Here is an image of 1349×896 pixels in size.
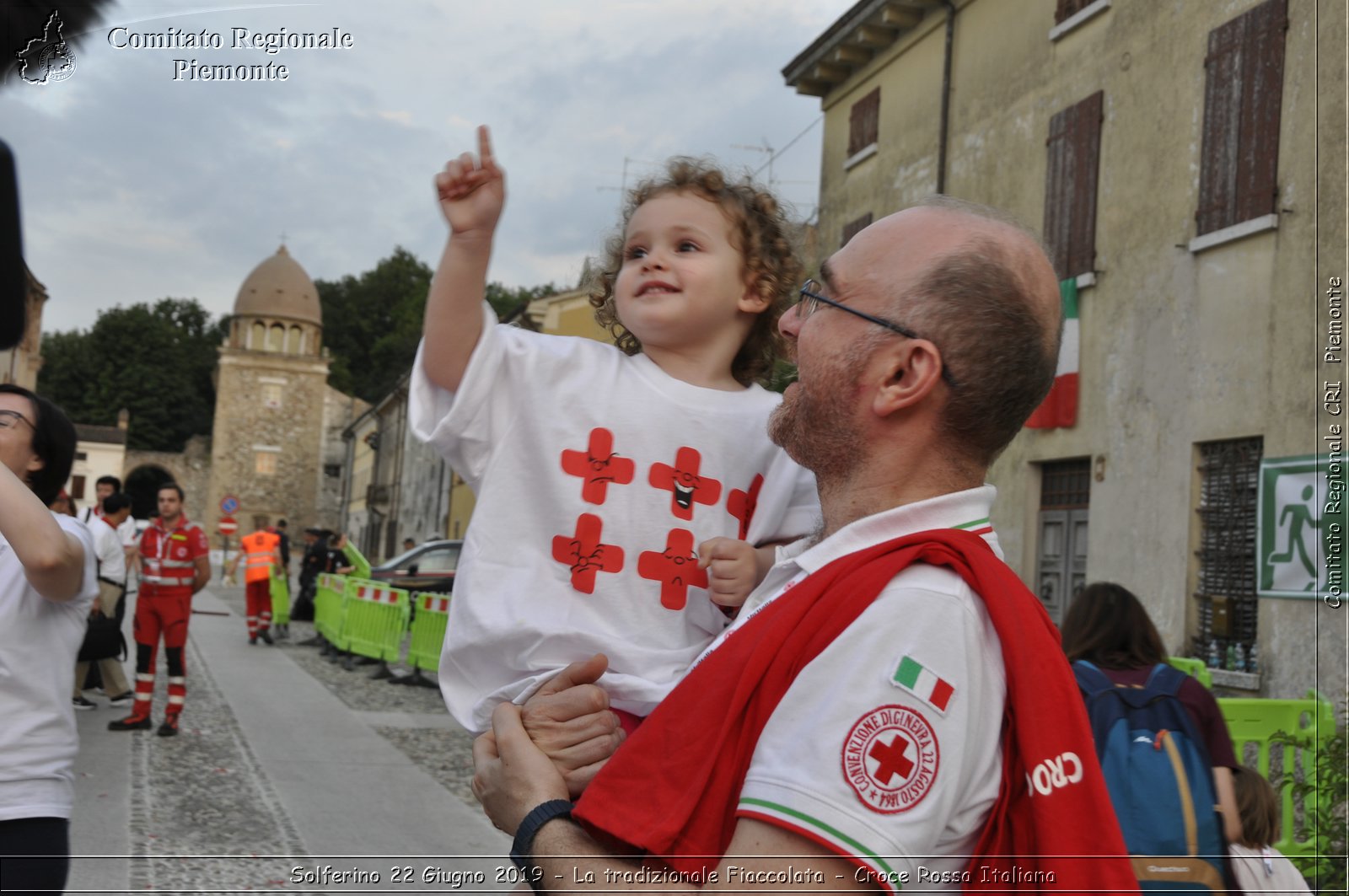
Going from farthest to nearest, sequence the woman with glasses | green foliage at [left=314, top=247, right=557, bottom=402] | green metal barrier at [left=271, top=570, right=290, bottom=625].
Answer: green foliage at [left=314, top=247, right=557, bottom=402], green metal barrier at [left=271, top=570, right=290, bottom=625], the woman with glasses

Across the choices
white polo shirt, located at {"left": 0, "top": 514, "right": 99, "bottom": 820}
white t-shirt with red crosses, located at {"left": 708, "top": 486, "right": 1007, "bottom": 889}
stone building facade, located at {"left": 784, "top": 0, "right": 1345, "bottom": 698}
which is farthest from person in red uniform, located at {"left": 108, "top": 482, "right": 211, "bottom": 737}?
white t-shirt with red crosses, located at {"left": 708, "top": 486, "right": 1007, "bottom": 889}

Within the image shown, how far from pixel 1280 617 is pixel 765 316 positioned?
8.65m

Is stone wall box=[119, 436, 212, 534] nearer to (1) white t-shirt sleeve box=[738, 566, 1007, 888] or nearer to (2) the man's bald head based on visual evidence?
(2) the man's bald head

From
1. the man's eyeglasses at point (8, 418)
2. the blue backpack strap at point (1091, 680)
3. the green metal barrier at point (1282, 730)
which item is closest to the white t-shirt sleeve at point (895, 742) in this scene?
the man's eyeglasses at point (8, 418)

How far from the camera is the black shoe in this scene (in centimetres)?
993

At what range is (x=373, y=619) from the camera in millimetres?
16766

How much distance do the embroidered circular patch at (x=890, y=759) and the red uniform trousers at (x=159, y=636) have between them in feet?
31.0

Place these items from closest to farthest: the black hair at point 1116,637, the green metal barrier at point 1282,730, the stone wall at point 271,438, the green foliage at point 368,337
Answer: the black hair at point 1116,637 → the green metal barrier at point 1282,730 → the green foliage at point 368,337 → the stone wall at point 271,438

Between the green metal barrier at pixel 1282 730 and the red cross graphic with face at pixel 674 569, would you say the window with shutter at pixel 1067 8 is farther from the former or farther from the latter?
the red cross graphic with face at pixel 674 569

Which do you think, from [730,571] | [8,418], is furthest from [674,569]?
[8,418]

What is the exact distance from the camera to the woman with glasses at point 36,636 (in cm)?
289

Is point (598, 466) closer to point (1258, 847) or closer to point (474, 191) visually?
point (474, 191)

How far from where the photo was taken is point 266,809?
7.17 metres

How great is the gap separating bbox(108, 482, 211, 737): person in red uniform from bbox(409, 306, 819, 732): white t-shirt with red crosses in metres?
8.56
